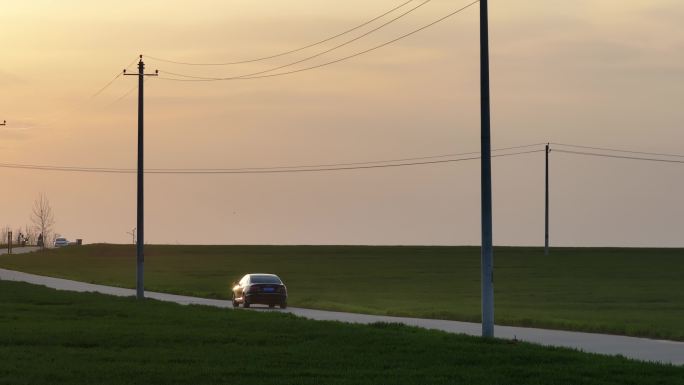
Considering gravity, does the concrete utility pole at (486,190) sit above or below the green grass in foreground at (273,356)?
above

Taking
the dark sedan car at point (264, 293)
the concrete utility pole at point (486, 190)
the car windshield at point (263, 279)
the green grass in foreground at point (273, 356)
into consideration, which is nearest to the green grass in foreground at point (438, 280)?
the dark sedan car at point (264, 293)

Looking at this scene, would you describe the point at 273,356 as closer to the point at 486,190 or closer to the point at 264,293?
the point at 486,190

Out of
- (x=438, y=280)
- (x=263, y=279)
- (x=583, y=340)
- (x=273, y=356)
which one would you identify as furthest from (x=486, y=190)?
(x=438, y=280)

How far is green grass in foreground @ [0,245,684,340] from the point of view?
49.0m

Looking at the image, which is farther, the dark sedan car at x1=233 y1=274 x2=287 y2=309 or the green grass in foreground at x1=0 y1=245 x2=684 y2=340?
the dark sedan car at x1=233 y1=274 x2=287 y2=309

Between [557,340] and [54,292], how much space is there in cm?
3263

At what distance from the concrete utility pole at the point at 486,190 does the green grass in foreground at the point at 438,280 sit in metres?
7.02

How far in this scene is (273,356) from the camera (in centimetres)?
2645

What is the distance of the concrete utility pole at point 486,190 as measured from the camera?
1216 inches

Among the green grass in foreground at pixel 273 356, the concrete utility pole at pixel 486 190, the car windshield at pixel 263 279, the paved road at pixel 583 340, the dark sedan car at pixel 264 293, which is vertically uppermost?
the concrete utility pole at pixel 486 190

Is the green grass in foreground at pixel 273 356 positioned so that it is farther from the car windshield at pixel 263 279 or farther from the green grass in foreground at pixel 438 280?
the car windshield at pixel 263 279

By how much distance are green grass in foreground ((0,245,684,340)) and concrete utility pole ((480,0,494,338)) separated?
→ 702 centimetres

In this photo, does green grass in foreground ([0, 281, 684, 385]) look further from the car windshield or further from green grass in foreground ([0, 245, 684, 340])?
the car windshield

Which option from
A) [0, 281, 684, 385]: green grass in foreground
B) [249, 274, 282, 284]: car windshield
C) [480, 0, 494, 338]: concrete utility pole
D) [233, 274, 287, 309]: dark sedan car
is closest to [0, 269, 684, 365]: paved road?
[480, 0, 494, 338]: concrete utility pole
